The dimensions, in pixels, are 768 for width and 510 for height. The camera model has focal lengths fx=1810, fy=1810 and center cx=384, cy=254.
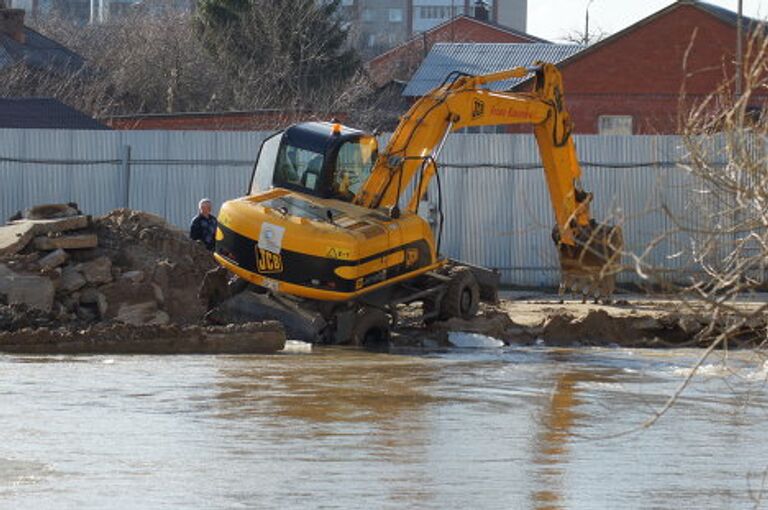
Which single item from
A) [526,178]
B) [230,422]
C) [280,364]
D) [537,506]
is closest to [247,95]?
[526,178]

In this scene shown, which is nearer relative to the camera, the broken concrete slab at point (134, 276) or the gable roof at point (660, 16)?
the broken concrete slab at point (134, 276)

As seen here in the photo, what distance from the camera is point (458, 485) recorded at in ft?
40.0

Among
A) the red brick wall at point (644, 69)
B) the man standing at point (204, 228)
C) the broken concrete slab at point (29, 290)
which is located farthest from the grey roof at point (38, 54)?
the broken concrete slab at point (29, 290)

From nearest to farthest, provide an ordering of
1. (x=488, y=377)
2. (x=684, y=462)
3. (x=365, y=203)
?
(x=684, y=462) → (x=488, y=377) → (x=365, y=203)

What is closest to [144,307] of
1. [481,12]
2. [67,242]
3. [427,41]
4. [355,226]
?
[67,242]

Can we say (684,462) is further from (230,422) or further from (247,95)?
(247,95)

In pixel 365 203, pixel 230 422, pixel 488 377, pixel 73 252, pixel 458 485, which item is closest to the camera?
pixel 458 485

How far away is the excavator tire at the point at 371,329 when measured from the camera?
21.8m

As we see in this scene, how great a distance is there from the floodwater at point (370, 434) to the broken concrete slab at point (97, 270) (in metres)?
2.98

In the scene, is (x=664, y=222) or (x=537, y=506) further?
(x=664, y=222)

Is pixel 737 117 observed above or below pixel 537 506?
above

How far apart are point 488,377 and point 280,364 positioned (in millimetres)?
2312

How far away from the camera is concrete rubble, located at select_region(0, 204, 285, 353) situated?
20859mm

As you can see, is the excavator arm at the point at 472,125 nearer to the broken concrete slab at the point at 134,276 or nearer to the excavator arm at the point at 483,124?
the excavator arm at the point at 483,124
